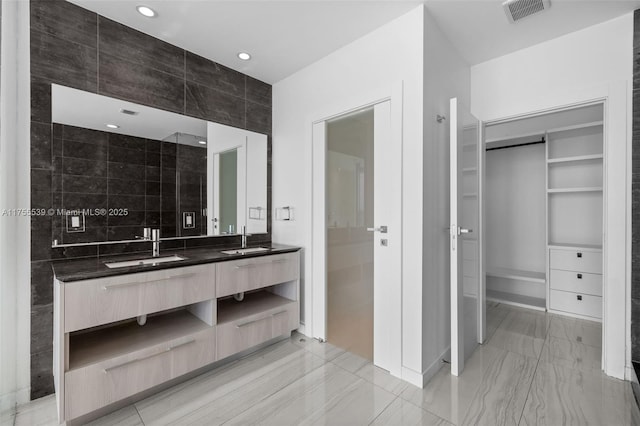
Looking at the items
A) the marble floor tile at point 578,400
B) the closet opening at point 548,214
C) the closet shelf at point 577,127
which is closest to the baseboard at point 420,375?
the marble floor tile at point 578,400

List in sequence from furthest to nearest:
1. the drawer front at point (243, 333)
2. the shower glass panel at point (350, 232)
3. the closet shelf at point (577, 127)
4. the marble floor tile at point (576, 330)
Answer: the closet shelf at point (577, 127) < the marble floor tile at point (576, 330) < the shower glass panel at point (350, 232) < the drawer front at point (243, 333)

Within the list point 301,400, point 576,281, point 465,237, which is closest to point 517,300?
point 576,281

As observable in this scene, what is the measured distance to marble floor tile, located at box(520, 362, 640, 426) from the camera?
1.74 metres

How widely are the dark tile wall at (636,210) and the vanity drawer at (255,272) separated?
8.39 ft

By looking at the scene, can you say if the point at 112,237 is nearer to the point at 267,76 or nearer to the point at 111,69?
the point at 111,69

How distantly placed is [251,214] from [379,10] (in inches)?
84.6

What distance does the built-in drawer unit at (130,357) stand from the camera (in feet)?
5.46

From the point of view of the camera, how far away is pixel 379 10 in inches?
85.7

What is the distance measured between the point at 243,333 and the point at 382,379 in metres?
1.14

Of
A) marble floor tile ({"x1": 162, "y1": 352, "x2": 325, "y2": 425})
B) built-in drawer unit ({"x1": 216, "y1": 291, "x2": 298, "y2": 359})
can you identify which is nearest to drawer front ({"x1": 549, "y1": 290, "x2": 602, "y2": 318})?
marble floor tile ({"x1": 162, "y1": 352, "x2": 325, "y2": 425})

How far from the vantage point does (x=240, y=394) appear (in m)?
2.01

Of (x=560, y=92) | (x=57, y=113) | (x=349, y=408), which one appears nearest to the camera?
(x=349, y=408)

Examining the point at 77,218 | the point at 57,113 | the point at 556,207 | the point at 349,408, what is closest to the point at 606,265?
the point at 556,207

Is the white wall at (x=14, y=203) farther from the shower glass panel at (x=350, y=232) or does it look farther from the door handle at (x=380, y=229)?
the door handle at (x=380, y=229)
